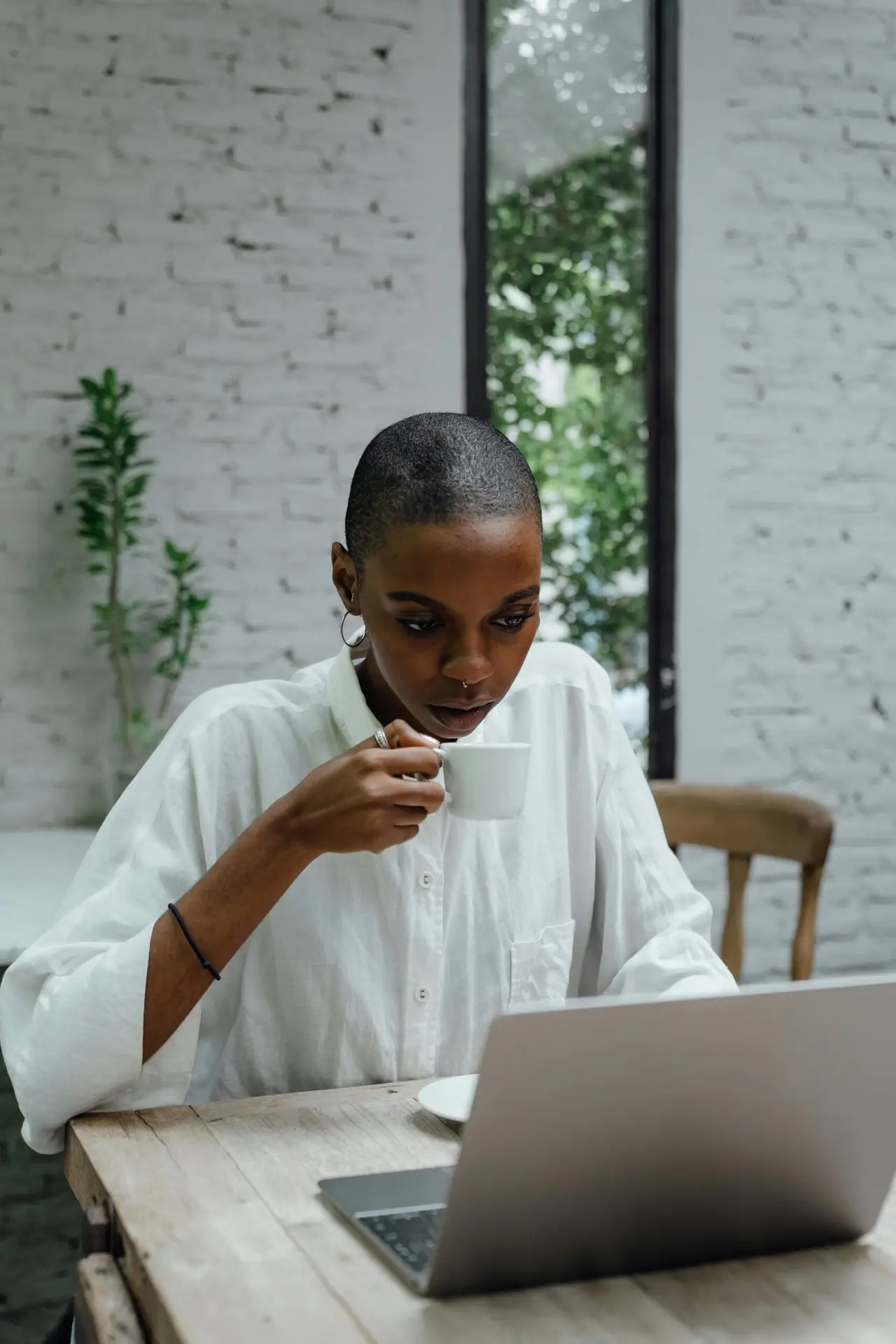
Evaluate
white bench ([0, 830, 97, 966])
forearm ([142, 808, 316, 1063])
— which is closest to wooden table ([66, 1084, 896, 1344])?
forearm ([142, 808, 316, 1063])

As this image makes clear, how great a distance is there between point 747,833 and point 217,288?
1586mm

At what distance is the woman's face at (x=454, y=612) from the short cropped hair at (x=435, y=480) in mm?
14

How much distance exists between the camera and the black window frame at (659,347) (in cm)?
311

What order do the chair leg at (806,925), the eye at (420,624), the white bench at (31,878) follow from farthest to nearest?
1. the chair leg at (806,925)
2. the white bench at (31,878)
3. the eye at (420,624)

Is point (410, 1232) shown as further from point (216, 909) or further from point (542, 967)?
point (542, 967)

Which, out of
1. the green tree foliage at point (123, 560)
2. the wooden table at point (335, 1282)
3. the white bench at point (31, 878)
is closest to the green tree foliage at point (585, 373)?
the green tree foliage at point (123, 560)

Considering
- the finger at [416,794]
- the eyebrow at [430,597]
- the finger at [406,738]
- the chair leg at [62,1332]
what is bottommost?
the chair leg at [62,1332]

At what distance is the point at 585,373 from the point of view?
10.7 ft

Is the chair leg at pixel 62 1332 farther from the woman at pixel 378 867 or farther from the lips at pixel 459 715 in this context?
the lips at pixel 459 715

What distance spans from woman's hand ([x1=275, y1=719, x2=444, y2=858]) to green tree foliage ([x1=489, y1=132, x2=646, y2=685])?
85.0 inches

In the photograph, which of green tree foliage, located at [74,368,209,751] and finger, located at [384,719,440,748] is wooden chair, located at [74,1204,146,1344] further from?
green tree foliage, located at [74,368,209,751]

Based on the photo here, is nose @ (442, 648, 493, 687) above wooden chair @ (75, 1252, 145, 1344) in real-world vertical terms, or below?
above

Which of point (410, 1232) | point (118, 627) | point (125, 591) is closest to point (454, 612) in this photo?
point (410, 1232)

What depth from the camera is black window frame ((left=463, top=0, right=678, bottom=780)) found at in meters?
3.11
